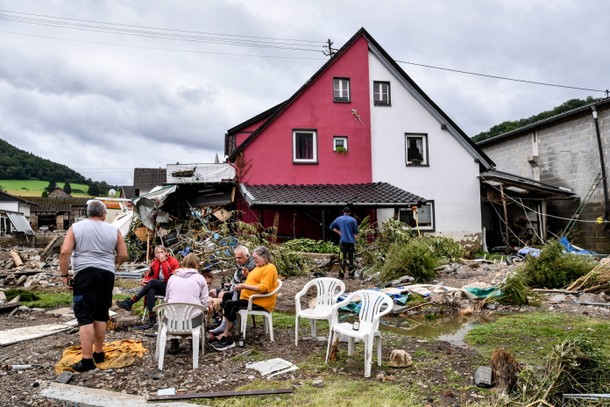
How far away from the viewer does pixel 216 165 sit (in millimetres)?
17844

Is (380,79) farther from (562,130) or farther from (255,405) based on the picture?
(255,405)

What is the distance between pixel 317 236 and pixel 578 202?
11395 millimetres

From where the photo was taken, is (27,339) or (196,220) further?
(196,220)

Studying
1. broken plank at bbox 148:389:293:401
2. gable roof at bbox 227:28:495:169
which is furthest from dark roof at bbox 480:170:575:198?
broken plank at bbox 148:389:293:401

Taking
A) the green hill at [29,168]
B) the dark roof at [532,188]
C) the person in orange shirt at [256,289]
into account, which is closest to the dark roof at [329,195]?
the dark roof at [532,188]

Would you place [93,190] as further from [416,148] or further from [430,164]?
[430,164]

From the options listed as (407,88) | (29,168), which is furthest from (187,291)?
(29,168)

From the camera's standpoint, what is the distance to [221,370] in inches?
203

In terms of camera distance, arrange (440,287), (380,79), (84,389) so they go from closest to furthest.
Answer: (84,389), (440,287), (380,79)

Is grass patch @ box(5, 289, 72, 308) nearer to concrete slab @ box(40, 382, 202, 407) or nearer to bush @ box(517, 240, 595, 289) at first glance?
concrete slab @ box(40, 382, 202, 407)

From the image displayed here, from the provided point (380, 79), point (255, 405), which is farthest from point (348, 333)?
point (380, 79)

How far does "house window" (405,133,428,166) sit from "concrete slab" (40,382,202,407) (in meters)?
17.0

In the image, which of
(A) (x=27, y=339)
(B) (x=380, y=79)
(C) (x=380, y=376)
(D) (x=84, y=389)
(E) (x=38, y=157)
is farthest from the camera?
(E) (x=38, y=157)

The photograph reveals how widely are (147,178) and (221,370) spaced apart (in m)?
45.0
